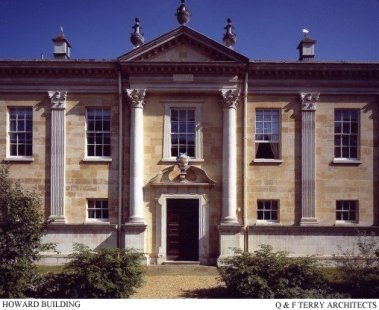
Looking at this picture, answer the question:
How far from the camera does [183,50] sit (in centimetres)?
1944

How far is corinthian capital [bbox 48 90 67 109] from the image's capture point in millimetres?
19562

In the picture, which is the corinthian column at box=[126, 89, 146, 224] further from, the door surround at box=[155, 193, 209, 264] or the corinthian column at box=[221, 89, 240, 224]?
the corinthian column at box=[221, 89, 240, 224]

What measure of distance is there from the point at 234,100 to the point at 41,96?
9.97 m

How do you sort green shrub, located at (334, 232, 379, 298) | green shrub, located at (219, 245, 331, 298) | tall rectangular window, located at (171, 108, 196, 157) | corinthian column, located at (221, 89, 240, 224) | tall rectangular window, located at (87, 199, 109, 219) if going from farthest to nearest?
1. tall rectangular window, located at (171, 108, 196, 157)
2. tall rectangular window, located at (87, 199, 109, 219)
3. corinthian column, located at (221, 89, 240, 224)
4. green shrub, located at (334, 232, 379, 298)
5. green shrub, located at (219, 245, 331, 298)

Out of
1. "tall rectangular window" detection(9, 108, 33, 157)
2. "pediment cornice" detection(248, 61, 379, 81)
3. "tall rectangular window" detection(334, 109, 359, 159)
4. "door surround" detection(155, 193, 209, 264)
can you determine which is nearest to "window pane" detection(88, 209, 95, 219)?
"door surround" detection(155, 193, 209, 264)

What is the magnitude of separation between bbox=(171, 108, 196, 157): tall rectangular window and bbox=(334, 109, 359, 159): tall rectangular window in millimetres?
7484

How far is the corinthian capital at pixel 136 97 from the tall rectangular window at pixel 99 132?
1507 mm

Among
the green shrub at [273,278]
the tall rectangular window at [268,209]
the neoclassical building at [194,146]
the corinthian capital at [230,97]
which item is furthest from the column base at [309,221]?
the corinthian capital at [230,97]

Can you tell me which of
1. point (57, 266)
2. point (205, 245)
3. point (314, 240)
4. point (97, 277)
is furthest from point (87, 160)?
point (314, 240)

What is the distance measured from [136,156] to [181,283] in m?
6.76

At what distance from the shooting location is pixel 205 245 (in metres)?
19.0

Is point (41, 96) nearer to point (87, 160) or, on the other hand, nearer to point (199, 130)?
point (87, 160)

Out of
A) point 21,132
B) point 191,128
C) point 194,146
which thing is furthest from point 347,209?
point 21,132

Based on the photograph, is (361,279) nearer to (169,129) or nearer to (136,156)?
(169,129)
